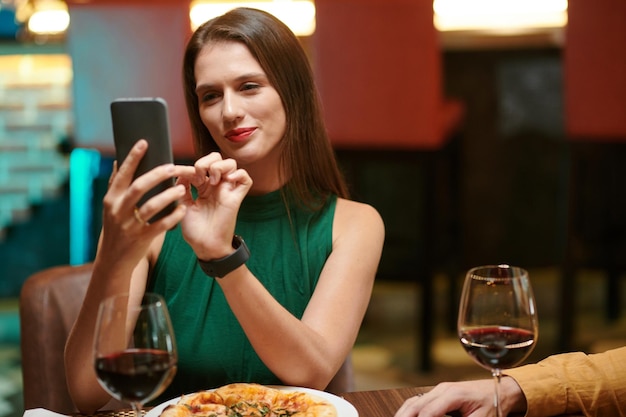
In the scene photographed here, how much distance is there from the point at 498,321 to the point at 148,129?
59cm

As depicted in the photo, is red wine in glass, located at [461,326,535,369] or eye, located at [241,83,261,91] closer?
red wine in glass, located at [461,326,535,369]

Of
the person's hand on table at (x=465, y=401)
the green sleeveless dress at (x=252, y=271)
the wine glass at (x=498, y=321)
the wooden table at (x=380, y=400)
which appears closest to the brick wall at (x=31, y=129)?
the green sleeveless dress at (x=252, y=271)

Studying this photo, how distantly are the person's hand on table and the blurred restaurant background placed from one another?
2404mm

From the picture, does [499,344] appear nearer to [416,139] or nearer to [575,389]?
[575,389]

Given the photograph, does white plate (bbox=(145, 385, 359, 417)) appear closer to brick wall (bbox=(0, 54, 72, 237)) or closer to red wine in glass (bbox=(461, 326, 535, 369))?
red wine in glass (bbox=(461, 326, 535, 369))

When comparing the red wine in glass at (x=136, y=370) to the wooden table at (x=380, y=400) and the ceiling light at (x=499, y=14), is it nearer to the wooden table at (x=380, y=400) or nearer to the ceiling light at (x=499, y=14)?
the wooden table at (x=380, y=400)

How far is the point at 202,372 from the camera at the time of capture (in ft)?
6.00

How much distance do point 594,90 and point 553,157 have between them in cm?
127

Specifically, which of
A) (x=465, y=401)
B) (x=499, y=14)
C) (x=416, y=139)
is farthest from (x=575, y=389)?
(x=499, y=14)

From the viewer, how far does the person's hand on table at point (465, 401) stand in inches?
53.1

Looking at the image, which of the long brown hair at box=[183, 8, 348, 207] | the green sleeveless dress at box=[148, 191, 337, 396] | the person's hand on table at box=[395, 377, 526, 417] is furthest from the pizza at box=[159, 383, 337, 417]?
the long brown hair at box=[183, 8, 348, 207]

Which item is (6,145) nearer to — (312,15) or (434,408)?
(312,15)

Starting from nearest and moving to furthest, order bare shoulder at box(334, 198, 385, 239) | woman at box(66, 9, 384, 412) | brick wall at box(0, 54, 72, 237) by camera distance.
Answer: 1. woman at box(66, 9, 384, 412)
2. bare shoulder at box(334, 198, 385, 239)
3. brick wall at box(0, 54, 72, 237)

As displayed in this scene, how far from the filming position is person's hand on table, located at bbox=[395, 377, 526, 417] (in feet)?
4.42
